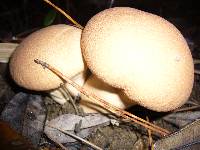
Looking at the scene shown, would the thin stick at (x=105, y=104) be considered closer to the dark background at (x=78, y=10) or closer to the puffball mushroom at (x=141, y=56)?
the puffball mushroom at (x=141, y=56)

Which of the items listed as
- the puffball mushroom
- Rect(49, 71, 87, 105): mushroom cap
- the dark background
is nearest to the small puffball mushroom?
Rect(49, 71, 87, 105): mushroom cap

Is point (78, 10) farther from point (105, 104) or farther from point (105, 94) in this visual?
point (105, 104)

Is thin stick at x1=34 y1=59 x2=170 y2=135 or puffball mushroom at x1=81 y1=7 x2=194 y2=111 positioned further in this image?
thin stick at x1=34 y1=59 x2=170 y2=135

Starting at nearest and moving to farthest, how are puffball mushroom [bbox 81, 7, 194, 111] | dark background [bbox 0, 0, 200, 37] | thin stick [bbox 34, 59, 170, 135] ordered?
puffball mushroom [bbox 81, 7, 194, 111], thin stick [bbox 34, 59, 170, 135], dark background [bbox 0, 0, 200, 37]

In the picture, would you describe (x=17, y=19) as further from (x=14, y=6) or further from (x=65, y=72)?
(x=65, y=72)

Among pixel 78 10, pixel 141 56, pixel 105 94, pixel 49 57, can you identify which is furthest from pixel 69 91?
pixel 78 10

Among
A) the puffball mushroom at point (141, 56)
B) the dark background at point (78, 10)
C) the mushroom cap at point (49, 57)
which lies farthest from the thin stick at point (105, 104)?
the dark background at point (78, 10)

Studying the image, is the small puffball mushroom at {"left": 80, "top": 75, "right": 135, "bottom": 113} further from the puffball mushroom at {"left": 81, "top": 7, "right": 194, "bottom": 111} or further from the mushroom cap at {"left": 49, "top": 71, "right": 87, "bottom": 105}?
the puffball mushroom at {"left": 81, "top": 7, "right": 194, "bottom": 111}

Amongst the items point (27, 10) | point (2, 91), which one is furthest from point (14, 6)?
point (2, 91)
